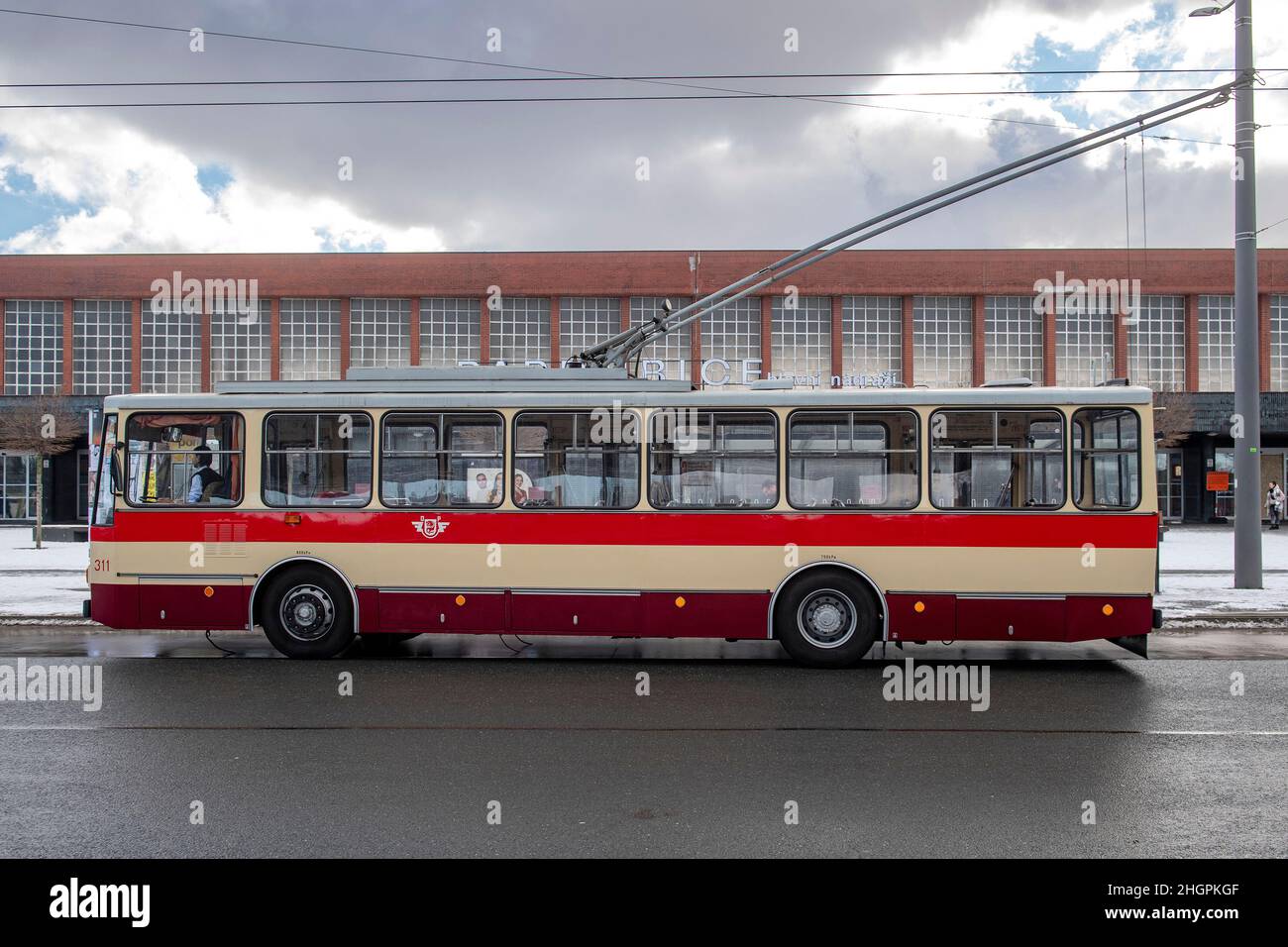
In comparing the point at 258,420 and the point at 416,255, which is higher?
the point at 416,255

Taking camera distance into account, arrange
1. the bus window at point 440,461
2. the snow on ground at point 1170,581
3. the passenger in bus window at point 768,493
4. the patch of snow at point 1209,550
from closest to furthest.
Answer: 1. the passenger in bus window at point 768,493
2. the bus window at point 440,461
3. the snow on ground at point 1170,581
4. the patch of snow at point 1209,550

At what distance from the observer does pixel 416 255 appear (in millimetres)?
39688

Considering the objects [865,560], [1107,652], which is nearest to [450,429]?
[865,560]

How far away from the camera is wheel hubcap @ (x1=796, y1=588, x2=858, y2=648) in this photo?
980cm

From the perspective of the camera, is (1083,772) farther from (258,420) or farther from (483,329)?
(483,329)

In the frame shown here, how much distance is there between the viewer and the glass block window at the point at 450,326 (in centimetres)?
4006

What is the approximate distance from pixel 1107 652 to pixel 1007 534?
251 centimetres

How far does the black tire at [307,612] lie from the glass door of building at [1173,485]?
37.6m

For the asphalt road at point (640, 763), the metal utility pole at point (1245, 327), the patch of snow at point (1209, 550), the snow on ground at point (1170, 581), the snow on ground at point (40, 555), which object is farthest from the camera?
the patch of snow at point (1209, 550)

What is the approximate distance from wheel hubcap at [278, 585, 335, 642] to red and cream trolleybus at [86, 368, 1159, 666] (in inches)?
1.0

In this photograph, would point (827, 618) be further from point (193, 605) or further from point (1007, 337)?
point (1007, 337)

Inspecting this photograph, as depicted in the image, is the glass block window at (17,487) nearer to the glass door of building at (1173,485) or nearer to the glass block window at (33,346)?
the glass block window at (33,346)

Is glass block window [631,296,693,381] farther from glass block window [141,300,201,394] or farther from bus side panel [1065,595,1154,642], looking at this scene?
bus side panel [1065,595,1154,642]

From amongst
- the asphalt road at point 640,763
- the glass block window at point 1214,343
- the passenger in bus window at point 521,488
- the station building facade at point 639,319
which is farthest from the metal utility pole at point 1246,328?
the glass block window at point 1214,343
